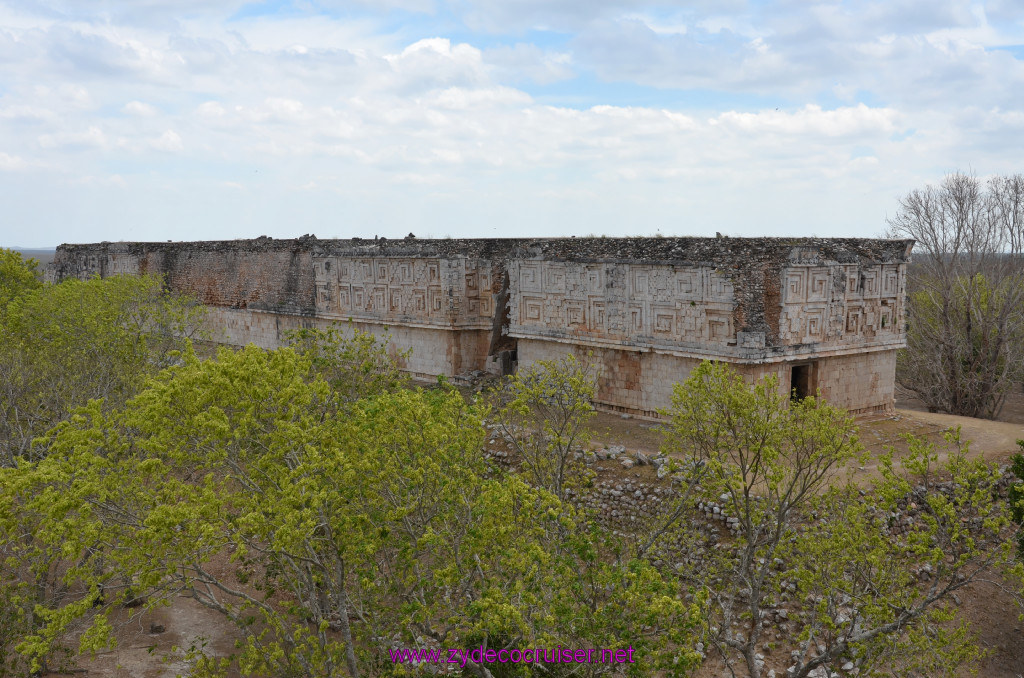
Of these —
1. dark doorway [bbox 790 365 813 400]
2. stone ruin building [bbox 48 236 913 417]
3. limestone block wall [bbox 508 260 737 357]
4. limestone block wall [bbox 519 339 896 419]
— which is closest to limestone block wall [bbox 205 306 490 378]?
stone ruin building [bbox 48 236 913 417]

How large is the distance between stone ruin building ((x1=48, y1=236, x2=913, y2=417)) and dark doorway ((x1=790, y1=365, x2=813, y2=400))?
0.02m

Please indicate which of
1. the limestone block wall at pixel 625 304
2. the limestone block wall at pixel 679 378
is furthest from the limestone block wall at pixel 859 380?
the limestone block wall at pixel 625 304

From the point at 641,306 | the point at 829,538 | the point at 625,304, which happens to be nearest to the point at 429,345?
the point at 625,304

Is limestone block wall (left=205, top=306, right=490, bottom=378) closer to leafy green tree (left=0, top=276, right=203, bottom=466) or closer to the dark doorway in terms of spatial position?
leafy green tree (left=0, top=276, right=203, bottom=466)

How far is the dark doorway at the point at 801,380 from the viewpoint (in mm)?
13227

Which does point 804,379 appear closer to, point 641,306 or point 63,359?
point 641,306

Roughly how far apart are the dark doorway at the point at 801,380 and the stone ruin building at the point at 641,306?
0.08 feet

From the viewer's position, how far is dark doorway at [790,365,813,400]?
13.2 m

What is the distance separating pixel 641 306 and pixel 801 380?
9.54 ft

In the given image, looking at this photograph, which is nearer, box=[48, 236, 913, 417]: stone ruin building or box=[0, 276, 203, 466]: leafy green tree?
box=[0, 276, 203, 466]: leafy green tree

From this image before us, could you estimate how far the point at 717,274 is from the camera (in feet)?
41.5

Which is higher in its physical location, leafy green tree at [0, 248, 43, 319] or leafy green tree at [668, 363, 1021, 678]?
leafy green tree at [0, 248, 43, 319]

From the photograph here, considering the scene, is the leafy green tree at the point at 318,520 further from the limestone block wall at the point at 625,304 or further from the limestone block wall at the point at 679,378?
the limestone block wall at the point at 679,378

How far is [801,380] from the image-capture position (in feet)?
44.0
